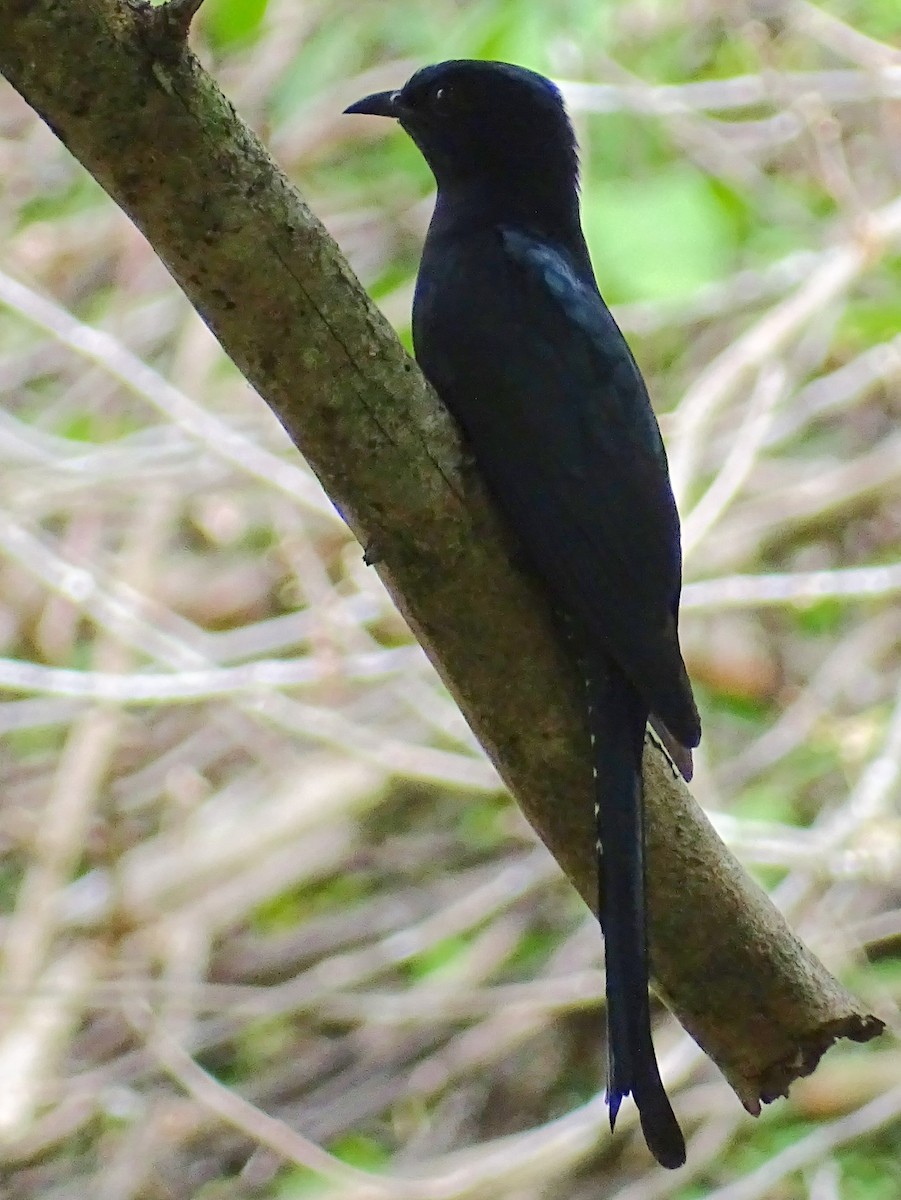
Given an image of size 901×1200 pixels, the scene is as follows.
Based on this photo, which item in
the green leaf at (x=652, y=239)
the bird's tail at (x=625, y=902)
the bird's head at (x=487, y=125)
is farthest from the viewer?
the green leaf at (x=652, y=239)

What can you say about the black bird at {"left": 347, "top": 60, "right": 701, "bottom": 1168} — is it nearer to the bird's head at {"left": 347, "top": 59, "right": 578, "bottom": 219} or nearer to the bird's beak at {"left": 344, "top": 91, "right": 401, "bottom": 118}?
the bird's head at {"left": 347, "top": 59, "right": 578, "bottom": 219}

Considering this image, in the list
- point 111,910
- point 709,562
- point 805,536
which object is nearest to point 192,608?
point 111,910

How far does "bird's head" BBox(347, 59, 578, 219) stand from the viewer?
192 cm

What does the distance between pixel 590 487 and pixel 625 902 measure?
44 centimetres

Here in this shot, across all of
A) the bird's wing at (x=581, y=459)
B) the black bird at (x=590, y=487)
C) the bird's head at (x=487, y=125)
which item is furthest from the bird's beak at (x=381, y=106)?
the bird's wing at (x=581, y=459)

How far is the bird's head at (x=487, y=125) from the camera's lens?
6.31 ft

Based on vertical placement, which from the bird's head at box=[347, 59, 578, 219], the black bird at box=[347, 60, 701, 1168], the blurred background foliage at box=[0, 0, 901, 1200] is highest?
the bird's head at box=[347, 59, 578, 219]

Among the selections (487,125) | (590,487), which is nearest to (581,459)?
(590,487)

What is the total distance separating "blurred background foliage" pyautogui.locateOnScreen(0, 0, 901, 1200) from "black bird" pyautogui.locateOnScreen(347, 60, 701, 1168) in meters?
1.12

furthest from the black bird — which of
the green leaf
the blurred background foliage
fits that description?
the blurred background foliage

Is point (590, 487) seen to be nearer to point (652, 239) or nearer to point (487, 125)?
point (487, 125)

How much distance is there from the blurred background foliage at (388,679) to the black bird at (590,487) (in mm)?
1118

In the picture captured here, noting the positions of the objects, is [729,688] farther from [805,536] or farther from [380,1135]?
[380,1135]

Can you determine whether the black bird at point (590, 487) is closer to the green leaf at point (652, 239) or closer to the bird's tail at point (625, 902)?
the bird's tail at point (625, 902)
